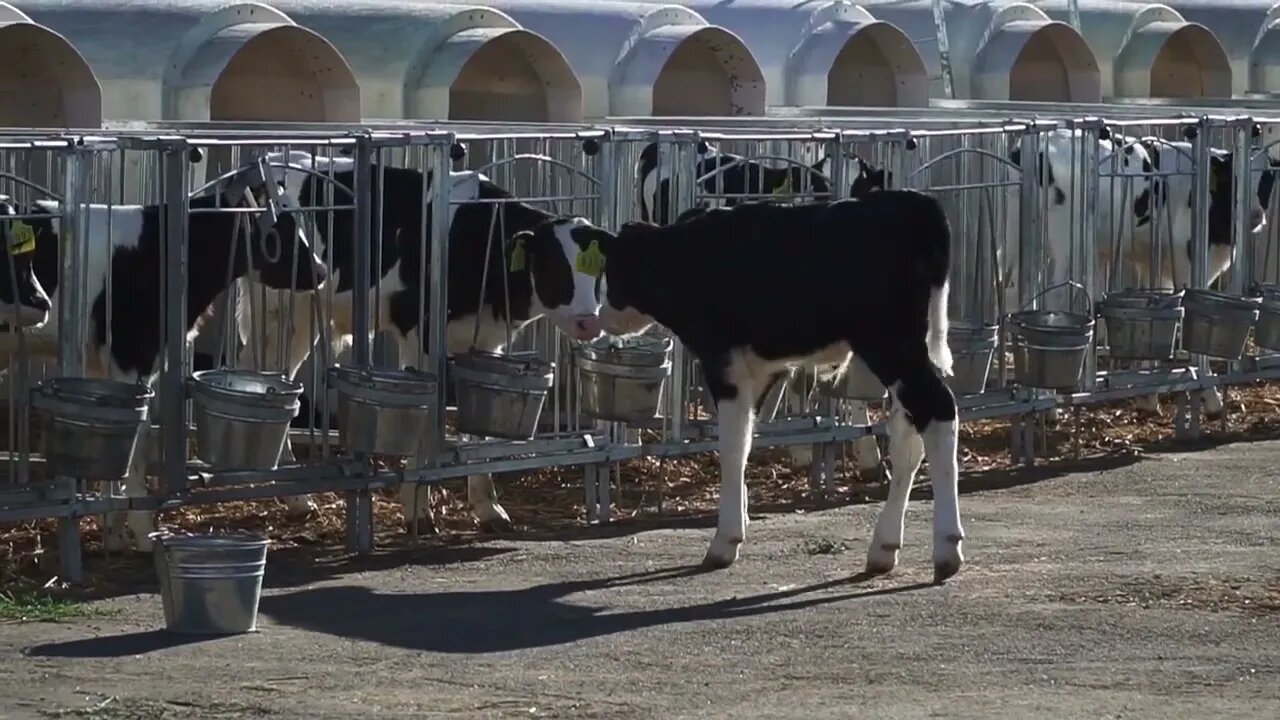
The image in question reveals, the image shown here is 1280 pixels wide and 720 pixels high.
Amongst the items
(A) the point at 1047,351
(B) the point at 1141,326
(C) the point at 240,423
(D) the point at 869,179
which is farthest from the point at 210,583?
(B) the point at 1141,326

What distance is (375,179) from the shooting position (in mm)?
12414

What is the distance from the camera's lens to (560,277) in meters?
12.5

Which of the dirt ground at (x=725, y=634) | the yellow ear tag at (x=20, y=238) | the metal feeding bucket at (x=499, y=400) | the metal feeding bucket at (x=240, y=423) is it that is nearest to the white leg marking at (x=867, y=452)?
the dirt ground at (x=725, y=634)

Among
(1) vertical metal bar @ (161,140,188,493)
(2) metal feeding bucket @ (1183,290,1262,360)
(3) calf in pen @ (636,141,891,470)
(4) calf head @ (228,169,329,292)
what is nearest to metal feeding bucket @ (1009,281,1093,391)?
(3) calf in pen @ (636,141,891,470)

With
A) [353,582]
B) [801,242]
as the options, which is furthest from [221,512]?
[801,242]

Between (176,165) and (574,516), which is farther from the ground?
(176,165)

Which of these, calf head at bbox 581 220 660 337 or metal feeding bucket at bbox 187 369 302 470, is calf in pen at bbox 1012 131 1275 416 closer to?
calf head at bbox 581 220 660 337

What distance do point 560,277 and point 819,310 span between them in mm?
1846

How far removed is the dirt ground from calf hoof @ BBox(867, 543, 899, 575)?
13 centimetres

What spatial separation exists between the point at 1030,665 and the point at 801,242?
2.93 metres

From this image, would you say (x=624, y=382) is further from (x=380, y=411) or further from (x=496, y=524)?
(x=380, y=411)

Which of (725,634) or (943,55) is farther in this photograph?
(943,55)

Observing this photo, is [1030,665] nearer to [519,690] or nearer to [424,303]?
[519,690]

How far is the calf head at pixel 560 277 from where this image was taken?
40.1ft
